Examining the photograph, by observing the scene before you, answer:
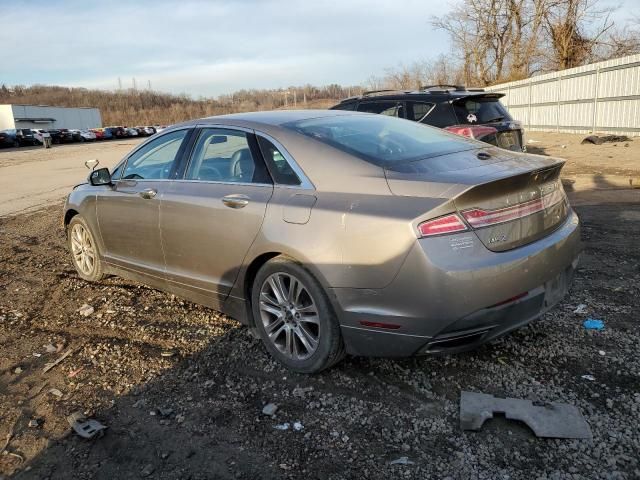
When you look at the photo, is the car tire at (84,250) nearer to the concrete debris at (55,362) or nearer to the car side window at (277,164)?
the concrete debris at (55,362)

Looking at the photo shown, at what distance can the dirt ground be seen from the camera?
2609 millimetres

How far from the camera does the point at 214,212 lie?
3.79 metres

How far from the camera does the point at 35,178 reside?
17.8 metres

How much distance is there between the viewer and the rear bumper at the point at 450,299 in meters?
2.78

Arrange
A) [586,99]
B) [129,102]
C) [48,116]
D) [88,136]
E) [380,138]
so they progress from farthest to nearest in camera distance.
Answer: [129,102] → [48,116] → [88,136] → [586,99] → [380,138]

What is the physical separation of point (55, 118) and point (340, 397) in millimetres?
89111

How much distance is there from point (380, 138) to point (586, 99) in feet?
65.6

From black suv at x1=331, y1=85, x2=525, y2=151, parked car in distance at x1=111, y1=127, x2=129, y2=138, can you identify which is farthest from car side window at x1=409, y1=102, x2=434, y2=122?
parked car in distance at x1=111, y1=127, x2=129, y2=138

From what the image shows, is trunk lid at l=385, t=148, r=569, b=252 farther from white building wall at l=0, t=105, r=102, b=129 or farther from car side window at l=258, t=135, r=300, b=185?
white building wall at l=0, t=105, r=102, b=129

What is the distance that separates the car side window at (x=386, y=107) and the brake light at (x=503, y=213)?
5.18m

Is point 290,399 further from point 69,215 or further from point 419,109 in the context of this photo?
point 419,109

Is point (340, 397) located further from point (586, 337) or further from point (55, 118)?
point (55, 118)

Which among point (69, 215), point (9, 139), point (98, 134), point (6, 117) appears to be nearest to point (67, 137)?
point (98, 134)

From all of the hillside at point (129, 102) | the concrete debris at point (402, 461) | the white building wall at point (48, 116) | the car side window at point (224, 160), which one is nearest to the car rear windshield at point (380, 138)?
the car side window at point (224, 160)
